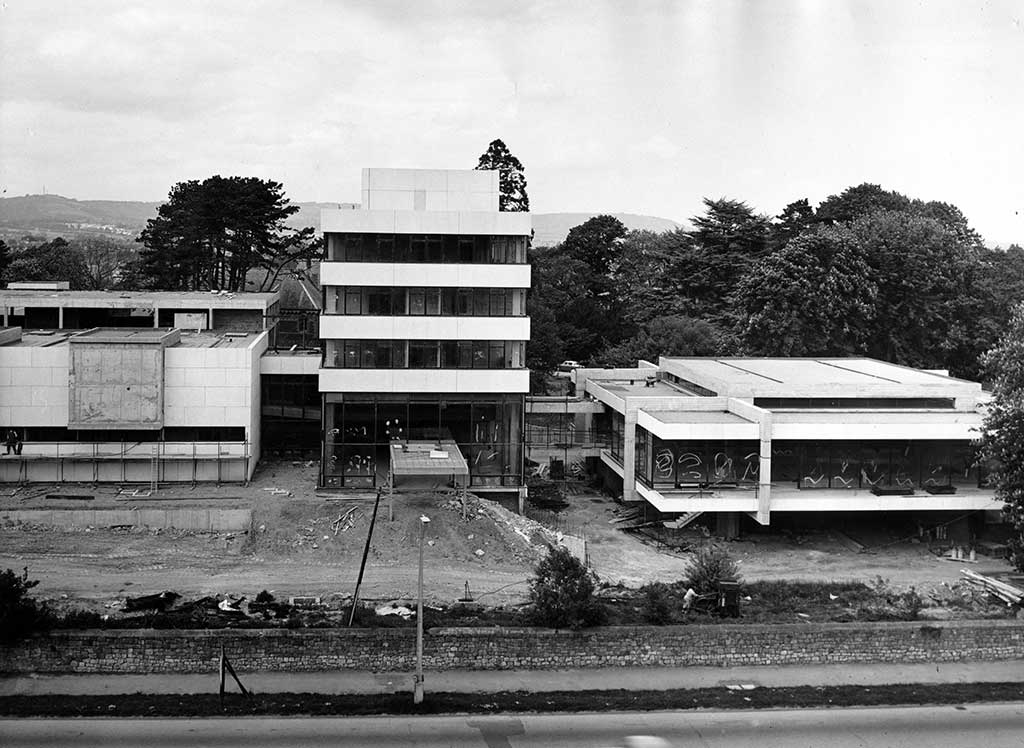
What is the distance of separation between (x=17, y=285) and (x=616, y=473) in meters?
39.7

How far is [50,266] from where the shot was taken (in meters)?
93.9

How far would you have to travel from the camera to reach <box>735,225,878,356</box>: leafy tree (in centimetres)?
7019

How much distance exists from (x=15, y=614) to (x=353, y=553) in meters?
13.5

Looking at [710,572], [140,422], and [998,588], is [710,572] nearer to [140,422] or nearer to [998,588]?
[998,588]

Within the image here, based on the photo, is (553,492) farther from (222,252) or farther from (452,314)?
(222,252)

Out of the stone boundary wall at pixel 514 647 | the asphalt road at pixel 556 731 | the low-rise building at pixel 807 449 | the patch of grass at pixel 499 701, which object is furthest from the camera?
the low-rise building at pixel 807 449

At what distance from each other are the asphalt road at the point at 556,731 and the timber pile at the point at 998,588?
9589 mm

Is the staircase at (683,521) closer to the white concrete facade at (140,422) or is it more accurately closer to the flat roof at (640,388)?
the flat roof at (640,388)

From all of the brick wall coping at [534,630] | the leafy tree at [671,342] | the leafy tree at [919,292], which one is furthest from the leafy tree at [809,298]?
the brick wall coping at [534,630]

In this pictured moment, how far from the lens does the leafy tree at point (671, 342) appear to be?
74875 millimetres

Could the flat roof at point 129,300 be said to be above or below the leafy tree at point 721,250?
below

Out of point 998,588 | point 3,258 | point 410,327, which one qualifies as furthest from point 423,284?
point 3,258

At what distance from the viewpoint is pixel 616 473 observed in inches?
2141

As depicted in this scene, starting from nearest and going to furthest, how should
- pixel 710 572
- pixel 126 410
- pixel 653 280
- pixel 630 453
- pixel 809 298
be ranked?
pixel 710 572, pixel 126 410, pixel 630 453, pixel 809 298, pixel 653 280
